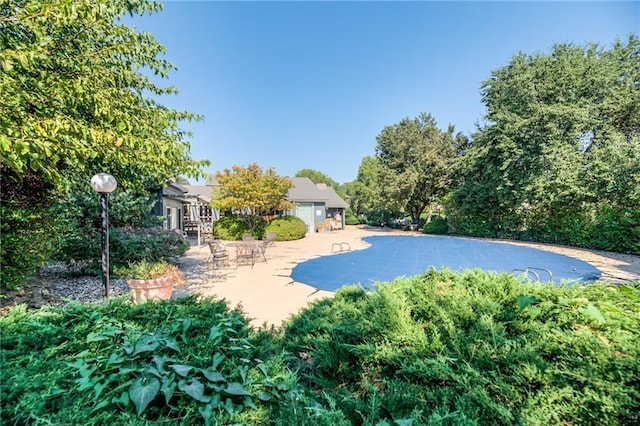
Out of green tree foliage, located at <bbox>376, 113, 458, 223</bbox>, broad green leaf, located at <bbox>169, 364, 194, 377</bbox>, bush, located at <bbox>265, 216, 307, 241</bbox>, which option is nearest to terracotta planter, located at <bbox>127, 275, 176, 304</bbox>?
broad green leaf, located at <bbox>169, 364, 194, 377</bbox>

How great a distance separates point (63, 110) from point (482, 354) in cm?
610

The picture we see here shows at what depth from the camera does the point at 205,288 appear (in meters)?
7.95

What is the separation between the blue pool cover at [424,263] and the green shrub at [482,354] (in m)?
6.55

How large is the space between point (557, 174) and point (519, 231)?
5474 mm

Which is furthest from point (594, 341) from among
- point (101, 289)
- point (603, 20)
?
point (603, 20)

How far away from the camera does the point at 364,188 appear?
42.5m

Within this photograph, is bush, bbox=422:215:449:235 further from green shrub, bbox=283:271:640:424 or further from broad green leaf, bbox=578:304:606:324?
broad green leaf, bbox=578:304:606:324

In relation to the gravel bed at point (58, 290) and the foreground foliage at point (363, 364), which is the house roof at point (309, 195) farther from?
the foreground foliage at point (363, 364)

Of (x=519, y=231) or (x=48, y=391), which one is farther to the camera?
(x=519, y=231)

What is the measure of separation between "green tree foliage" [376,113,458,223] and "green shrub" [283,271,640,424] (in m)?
26.7

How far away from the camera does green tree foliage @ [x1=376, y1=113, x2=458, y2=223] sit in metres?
27.9

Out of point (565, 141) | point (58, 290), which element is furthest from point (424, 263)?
point (58, 290)

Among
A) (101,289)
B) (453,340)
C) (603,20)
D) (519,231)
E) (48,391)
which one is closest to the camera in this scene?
(48,391)

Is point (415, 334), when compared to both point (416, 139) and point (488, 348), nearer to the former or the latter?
point (488, 348)
